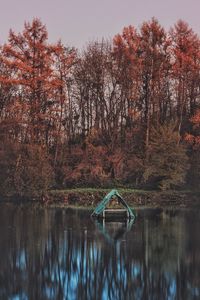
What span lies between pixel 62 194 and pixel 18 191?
3679 millimetres

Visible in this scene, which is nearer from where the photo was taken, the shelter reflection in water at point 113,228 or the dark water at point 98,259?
the dark water at point 98,259

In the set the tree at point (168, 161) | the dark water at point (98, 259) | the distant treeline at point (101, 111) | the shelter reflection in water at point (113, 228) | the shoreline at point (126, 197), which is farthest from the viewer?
the distant treeline at point (101, 111)

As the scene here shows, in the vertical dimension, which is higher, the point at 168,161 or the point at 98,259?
the point at 168,161

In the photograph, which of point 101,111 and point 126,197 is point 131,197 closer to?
point 126,197

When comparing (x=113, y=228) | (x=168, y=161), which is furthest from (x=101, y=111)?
(x=113, y=228)

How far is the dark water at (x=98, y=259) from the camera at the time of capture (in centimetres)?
1119

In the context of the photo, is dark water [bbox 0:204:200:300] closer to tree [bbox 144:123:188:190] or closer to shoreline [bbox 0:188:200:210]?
shoreline [bbox 0:188:200:210]

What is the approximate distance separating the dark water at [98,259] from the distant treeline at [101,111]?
1446 cm

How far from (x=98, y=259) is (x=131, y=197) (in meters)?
22.6

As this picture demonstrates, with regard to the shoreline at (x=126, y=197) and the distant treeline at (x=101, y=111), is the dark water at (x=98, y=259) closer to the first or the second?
the shoreline at (x=126, y=197)

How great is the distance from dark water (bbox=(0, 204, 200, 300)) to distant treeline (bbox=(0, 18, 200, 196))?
14463mm

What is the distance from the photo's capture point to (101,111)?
46906 mm

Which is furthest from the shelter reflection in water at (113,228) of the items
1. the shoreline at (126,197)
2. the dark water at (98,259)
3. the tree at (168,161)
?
the tree at (168,161)

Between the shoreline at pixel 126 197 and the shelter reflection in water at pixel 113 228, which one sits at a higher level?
the shoreline at pixel 126 197
